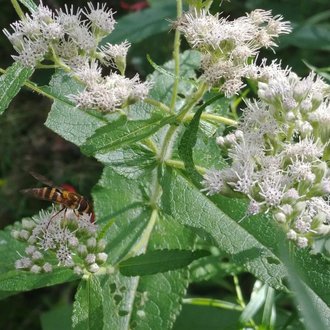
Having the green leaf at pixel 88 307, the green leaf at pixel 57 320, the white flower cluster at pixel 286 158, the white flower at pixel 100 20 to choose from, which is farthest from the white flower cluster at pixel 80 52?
the green leaf at pixel 57 320

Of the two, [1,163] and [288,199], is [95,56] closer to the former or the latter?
[288,199]

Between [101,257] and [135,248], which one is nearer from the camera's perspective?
[101,257]

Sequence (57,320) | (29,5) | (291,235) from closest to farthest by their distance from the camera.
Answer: (291,235) → (29,5) → (57,320)

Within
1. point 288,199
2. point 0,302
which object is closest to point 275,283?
point 288,199

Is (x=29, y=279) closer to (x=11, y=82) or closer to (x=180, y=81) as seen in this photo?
(x=11, y=82)

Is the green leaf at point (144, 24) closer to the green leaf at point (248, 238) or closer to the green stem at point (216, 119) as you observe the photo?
the green stem at point (216, 119)

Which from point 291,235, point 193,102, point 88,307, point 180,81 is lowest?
point 88,307

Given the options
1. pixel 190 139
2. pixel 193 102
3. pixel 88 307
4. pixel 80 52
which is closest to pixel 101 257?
pixel 88 307
